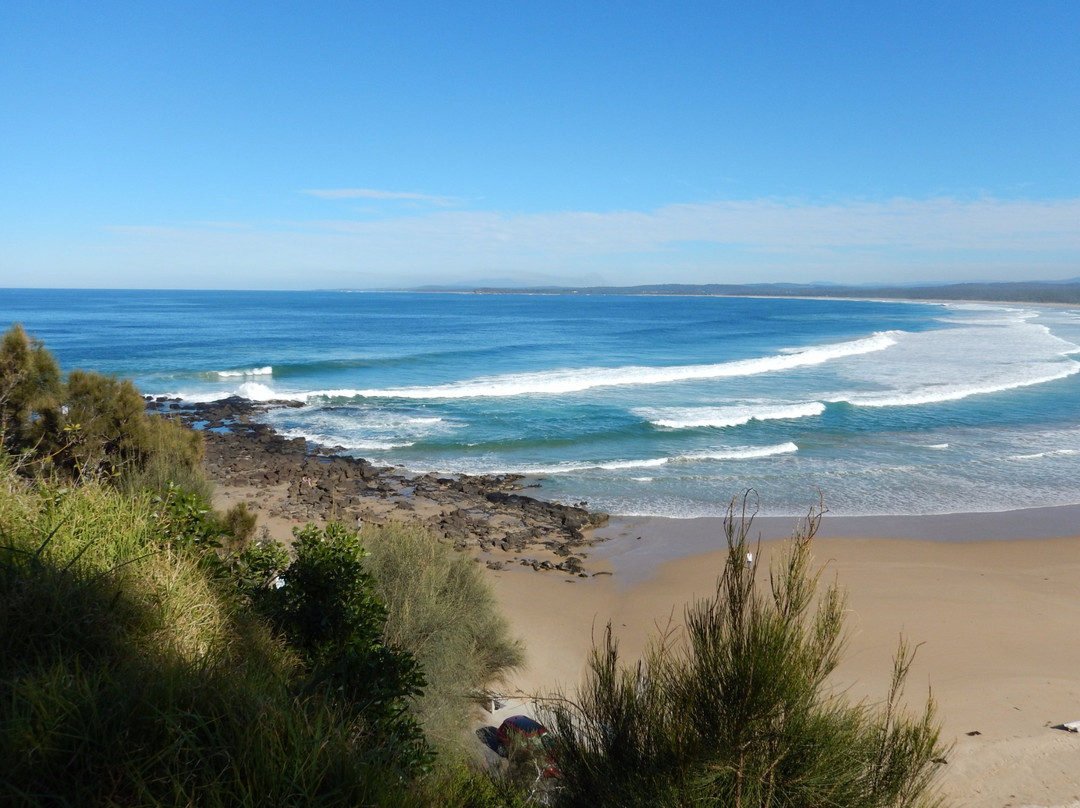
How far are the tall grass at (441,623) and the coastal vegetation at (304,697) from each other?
96 centimetres

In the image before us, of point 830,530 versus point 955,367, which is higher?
point 955,367

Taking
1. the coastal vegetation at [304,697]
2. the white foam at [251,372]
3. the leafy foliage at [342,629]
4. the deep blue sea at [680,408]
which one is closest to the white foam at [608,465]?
the deep blue sea at [680,408]

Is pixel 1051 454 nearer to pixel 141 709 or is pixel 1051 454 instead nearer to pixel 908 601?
pixel 908 601

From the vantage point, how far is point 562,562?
14.5m

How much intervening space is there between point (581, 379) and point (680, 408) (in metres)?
8.77

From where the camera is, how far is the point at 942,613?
12.0m

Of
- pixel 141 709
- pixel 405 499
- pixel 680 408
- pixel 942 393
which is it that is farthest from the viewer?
pixel 942 393

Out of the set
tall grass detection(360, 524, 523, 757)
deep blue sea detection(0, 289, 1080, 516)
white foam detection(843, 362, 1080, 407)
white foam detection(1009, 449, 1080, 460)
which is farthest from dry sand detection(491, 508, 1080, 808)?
white foam detection(843, 362, 1080, 407)

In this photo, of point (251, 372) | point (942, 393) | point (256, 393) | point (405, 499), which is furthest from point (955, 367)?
point (251, 372)

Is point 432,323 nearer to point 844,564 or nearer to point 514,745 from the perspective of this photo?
point 844,564

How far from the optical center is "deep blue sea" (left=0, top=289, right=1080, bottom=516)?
19469mm

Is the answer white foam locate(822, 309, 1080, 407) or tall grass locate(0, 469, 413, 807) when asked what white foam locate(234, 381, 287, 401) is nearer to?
white foam locate(822, 309, 1080, 407)

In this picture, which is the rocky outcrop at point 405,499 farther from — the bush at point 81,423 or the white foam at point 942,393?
the white foam at point 942,393

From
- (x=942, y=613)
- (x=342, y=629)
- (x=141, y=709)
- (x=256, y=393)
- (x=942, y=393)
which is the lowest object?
(x=942, y=613)
